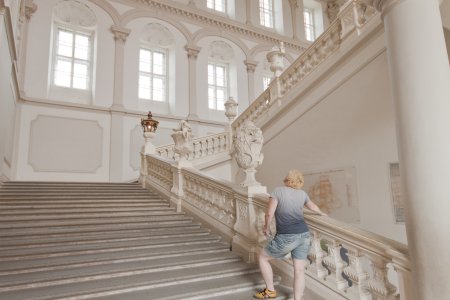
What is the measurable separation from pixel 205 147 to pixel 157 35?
21.0ft

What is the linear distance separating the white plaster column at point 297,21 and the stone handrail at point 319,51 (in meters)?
9.40

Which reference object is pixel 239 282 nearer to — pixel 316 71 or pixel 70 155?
pixel 316 71

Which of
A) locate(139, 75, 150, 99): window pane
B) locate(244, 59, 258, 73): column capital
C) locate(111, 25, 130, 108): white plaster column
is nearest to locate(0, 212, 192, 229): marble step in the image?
locate(111, 25, 130, 108): white plaster column

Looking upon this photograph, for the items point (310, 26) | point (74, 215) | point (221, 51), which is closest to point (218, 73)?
point (221, 51)

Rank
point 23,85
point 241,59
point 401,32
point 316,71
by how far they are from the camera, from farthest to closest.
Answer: point 241,59
point 23,85
point 316,71
point 401,32

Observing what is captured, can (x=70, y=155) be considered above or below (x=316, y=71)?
below

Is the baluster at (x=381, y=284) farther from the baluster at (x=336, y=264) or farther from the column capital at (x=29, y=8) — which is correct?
the column capital at (x=29, y=8)

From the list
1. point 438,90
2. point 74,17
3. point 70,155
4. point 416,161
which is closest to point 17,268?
A: point 416,161

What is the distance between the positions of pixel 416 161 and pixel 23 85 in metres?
11.2

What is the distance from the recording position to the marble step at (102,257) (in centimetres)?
361

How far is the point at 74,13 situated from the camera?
12.0m

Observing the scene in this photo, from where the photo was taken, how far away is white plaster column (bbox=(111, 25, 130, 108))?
11953 mm

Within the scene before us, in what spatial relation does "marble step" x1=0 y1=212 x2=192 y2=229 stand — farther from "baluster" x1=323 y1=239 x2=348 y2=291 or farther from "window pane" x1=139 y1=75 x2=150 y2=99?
"window pane" x1=139 y1=75 x2=150 y2=99

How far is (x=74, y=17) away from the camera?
39.5 feet
